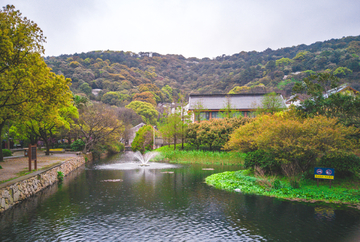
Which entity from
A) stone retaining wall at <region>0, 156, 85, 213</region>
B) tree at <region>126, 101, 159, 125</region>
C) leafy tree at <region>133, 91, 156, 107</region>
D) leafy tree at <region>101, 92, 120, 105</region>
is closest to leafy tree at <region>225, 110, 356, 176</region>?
stone retaining wall at <region>0, 156, 85, 213</region>

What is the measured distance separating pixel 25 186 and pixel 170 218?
8.77 meters

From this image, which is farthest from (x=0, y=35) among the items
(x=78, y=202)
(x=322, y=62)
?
(x=322, y=62)

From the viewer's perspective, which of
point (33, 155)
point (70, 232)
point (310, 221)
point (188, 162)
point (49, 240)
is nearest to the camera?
point (49, 240)

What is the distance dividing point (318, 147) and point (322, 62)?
275 feet

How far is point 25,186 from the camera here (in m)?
13.8

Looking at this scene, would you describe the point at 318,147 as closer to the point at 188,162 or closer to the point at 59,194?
the point at 59,194

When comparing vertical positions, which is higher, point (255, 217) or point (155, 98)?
point (155, 98)

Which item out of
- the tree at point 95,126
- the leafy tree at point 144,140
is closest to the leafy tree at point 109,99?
the leafy tree at point 144,140

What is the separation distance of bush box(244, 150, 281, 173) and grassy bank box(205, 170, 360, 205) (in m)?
0.99

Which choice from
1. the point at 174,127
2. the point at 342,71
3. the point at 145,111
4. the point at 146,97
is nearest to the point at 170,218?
the point at 174,127

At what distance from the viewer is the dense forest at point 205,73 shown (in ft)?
268

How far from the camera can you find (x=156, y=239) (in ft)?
27.8

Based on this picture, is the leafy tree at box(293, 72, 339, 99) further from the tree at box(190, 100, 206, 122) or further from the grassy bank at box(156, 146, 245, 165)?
the tree at box(190, 100, 206, 122)

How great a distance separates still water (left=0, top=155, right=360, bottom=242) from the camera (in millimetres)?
8797
